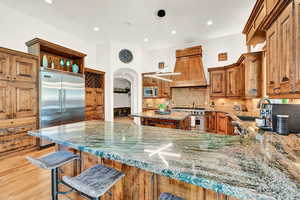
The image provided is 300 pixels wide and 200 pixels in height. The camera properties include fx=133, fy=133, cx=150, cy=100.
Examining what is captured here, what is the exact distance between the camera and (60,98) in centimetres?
357

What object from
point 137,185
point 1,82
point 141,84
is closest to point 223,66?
point 141,84

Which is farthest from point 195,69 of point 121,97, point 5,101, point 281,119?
point 121,97

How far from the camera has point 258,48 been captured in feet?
12.4

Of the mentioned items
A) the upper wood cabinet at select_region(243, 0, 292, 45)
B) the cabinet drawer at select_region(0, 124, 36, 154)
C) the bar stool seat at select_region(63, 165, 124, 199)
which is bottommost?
the cabinet drawer at select_region(0, 124, 36, 154)

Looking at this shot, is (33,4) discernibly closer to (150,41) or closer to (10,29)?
(10,29)

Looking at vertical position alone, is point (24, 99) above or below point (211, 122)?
above

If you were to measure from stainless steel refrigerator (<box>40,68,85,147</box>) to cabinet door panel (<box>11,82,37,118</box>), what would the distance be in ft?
0.49

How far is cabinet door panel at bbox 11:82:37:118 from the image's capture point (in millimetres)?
2883

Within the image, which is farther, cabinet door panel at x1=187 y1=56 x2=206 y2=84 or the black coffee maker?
cabinet door panel at x1=187 y1=56 x2=206 y2=84

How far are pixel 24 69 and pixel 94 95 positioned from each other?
210cm

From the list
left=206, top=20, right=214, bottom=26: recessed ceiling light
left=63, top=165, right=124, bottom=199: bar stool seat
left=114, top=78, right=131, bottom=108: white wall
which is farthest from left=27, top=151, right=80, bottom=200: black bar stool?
left=114, top=78, right=131, bottom=108: white wall

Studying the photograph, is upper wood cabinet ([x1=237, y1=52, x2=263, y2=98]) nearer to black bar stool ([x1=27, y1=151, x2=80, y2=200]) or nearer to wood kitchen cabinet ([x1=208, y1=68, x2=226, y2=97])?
wood kitchen cabinet ([x1=208, y1=68, x2=226, y2=97])

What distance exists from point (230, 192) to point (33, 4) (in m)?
4.71

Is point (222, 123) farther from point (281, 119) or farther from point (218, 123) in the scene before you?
point (281, 119)
